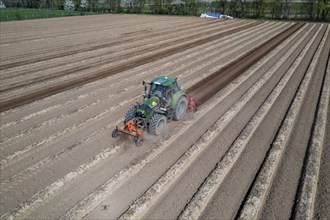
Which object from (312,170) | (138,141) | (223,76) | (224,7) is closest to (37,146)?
(138,141)

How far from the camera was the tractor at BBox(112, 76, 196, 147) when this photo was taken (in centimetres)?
928

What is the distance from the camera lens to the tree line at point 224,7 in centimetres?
5831

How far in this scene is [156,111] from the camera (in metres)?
9.87

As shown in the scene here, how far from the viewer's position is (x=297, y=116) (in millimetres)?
11812

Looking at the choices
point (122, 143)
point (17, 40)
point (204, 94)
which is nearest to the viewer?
point (122, 143)

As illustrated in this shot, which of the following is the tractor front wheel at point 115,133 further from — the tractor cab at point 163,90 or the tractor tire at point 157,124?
the tractor cab at point 163,90

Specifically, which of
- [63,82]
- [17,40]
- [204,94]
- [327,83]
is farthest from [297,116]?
[17,40]

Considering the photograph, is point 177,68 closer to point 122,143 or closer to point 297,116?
point 297,116

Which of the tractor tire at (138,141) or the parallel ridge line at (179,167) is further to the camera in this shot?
the tractor tire at (138,141)

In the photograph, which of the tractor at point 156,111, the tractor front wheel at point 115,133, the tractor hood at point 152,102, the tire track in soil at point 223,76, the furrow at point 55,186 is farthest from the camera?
the tire track in soil at point 223,76

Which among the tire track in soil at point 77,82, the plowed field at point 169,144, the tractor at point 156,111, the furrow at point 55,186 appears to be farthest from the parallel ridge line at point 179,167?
the tire track in soil at point 77,82

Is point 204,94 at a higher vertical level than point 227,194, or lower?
higher

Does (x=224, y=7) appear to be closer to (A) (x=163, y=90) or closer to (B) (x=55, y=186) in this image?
(A) (x=163, y=90)

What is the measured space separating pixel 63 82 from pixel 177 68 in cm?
714
